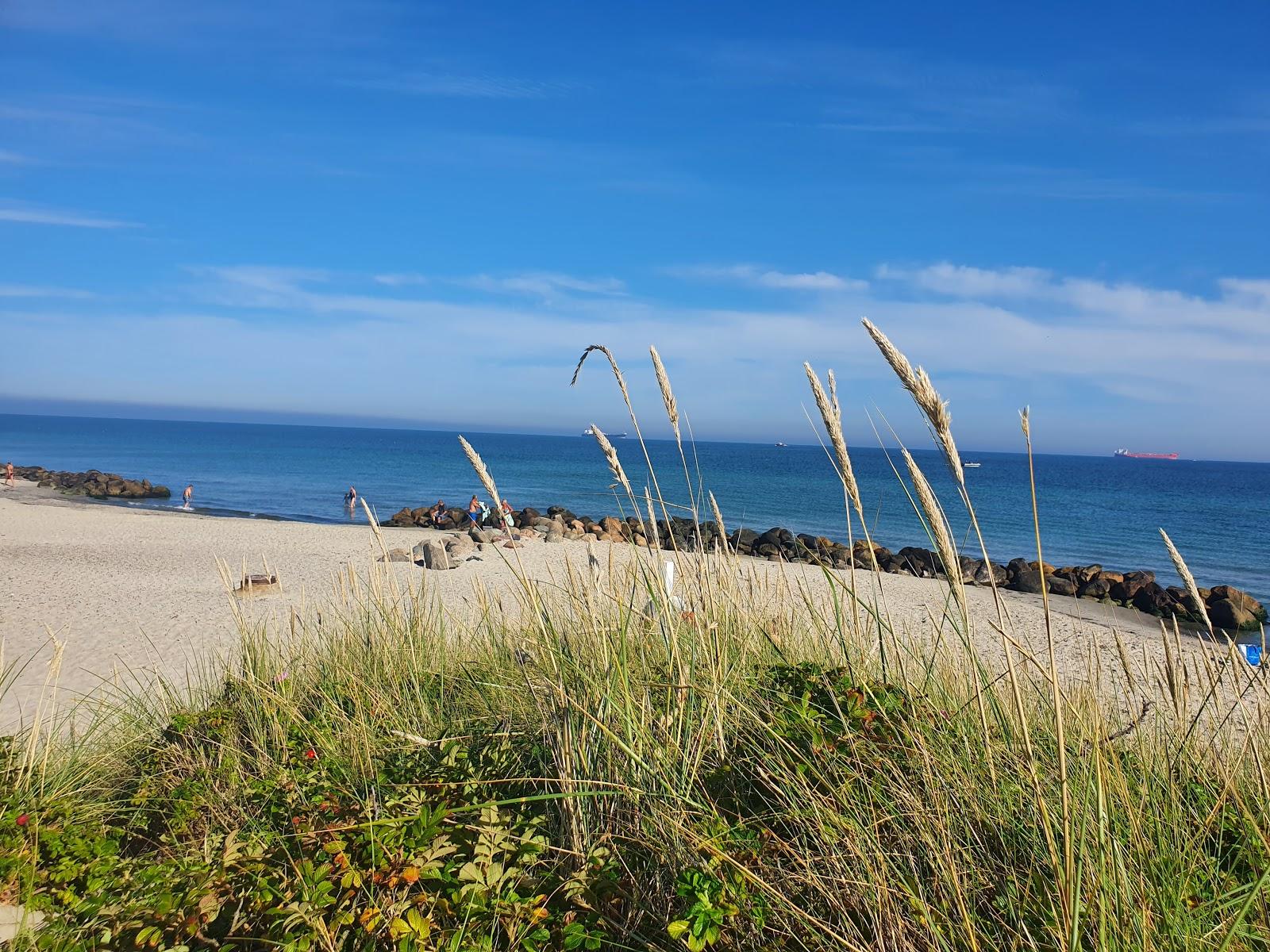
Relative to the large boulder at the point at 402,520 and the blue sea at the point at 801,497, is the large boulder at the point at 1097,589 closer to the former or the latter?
the blue sea at the point at 801,497

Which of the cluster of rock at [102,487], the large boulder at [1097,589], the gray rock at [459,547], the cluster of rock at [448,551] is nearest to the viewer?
the cluster of rock at [448,551]

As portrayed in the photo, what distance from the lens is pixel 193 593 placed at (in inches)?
517

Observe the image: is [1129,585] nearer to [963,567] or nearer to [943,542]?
[963,567]

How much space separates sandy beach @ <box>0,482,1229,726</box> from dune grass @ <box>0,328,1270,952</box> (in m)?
0.77

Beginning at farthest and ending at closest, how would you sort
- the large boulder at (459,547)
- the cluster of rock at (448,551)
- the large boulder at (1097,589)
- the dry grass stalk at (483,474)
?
the large boulder at (1097,589)
the large boulder at (459,547)
the cluster of rock at (448,551)
the dry grass stalk at (483,474)

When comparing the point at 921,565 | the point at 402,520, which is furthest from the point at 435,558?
the point at 402,520

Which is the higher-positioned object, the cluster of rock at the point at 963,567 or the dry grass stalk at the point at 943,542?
the dry grass stalk at the point at 943,542

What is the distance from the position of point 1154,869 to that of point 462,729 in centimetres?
247

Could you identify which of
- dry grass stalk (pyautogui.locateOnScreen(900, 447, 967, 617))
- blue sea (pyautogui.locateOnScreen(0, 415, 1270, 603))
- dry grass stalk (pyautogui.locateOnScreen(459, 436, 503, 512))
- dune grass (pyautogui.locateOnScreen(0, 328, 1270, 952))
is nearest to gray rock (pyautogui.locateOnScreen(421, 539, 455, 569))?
blue sea (pyautogui.locateOnScreen(0, 415, 1270, 603))

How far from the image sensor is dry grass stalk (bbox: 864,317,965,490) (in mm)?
1732

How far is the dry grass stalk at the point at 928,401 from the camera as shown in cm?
173

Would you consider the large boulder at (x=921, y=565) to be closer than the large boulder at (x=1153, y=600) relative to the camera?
No

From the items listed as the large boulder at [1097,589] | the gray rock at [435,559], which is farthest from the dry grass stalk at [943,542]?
the large boulder at [1097,589]

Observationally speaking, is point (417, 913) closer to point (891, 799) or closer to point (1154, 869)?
point (891, 799)
